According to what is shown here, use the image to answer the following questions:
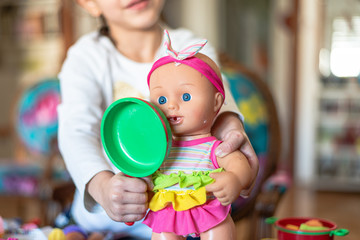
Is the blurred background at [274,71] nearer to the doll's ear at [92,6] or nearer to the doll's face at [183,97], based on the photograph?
the doll's ear at [92,6]

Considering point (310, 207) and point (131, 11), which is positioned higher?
point (131, 11)

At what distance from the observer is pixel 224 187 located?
21.8 inches

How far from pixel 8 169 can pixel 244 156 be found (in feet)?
7.70

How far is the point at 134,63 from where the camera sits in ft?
3.09

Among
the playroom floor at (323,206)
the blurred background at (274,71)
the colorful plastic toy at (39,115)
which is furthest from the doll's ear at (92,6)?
the playroom floor at (323,206)

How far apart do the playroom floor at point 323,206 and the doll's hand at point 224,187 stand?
2.16m

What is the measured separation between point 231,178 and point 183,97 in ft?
0.39

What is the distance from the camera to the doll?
572 mm

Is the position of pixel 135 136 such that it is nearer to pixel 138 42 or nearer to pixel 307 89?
pixel 138 42

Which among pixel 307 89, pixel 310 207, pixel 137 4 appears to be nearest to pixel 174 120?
pixel 137 4

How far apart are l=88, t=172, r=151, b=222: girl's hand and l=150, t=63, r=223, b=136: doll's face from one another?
0.28 feet

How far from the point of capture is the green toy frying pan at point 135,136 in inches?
21.9

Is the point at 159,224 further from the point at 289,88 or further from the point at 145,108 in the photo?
the point at 289,88

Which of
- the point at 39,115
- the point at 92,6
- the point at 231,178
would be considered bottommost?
the point at 39,115
